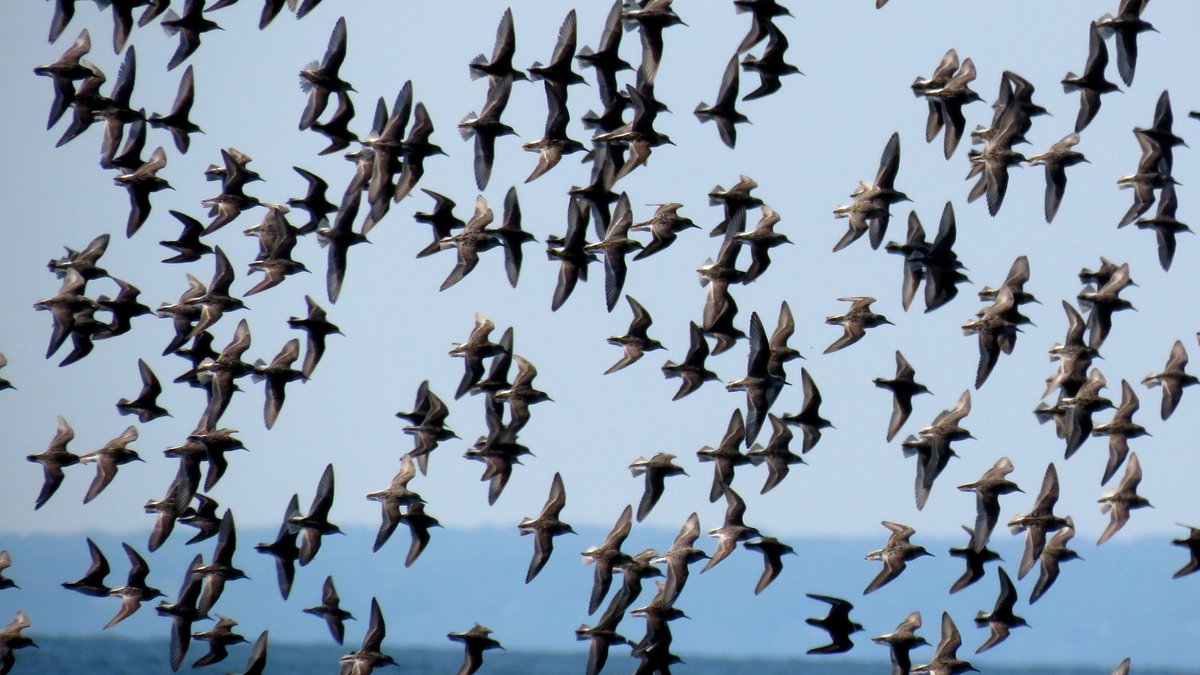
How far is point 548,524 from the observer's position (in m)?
40.6

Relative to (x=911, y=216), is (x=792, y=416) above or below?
below

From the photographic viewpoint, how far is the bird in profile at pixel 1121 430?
41.0 m

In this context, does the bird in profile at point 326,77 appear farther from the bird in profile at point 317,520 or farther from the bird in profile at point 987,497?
the bird in profile at point 987,497

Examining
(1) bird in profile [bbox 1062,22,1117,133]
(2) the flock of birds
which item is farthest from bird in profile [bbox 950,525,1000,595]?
(1) bird in profile [bbox 1062,22,1117,133]

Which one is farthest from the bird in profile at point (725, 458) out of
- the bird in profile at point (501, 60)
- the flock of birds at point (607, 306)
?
the bird in profile at point (501, 60)

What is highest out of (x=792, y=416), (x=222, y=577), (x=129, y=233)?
(x=129, y=233)

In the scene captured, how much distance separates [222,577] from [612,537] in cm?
856

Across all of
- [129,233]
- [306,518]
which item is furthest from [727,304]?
[129,233]

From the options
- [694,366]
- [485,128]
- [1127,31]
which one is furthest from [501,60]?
[1127,31]

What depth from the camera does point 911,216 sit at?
3988cm

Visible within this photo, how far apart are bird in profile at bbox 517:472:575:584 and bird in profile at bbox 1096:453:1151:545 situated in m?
12.0

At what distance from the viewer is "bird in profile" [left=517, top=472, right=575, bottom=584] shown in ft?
132

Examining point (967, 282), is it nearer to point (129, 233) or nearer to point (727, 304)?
point (727, 304)

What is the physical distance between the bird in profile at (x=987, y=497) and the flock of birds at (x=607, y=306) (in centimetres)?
4
